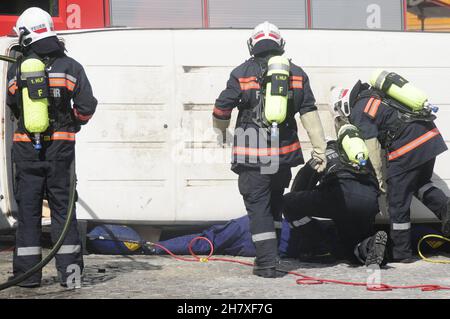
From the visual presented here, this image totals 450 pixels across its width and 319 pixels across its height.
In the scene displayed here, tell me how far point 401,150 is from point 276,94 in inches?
57.7

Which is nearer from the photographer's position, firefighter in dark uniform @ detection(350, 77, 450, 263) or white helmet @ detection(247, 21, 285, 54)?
white helmet @ detection(247, 21, 285, 54)

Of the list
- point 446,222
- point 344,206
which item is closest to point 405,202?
point 446,222

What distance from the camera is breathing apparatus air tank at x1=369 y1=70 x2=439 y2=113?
292 inches

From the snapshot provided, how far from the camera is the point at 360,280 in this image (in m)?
6.55

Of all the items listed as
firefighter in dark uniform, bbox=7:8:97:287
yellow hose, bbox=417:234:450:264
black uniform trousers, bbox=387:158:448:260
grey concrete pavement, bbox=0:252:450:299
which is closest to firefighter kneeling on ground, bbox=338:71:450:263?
black uniform trousers, bbox=387:158:448:260

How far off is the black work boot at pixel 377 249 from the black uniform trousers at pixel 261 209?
30.0 inches

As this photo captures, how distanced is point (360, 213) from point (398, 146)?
0.75 metres

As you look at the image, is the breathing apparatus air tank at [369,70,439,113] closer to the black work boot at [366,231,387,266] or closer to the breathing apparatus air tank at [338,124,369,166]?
the breathing apparatus air tank at [338,124,369,166]

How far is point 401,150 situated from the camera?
24.6 feet

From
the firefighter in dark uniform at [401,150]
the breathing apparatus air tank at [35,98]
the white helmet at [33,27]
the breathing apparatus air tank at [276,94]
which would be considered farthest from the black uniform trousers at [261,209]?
the white helmet at [33,27]

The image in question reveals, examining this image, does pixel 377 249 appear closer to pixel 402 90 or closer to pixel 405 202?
pixel 405 202

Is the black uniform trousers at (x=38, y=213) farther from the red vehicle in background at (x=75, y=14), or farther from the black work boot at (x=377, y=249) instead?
the black work boot at (x=377, y=249)

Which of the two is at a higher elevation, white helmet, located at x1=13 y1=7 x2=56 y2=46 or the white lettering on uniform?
the white lettering on uniform

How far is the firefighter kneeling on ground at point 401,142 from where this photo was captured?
7445mm
